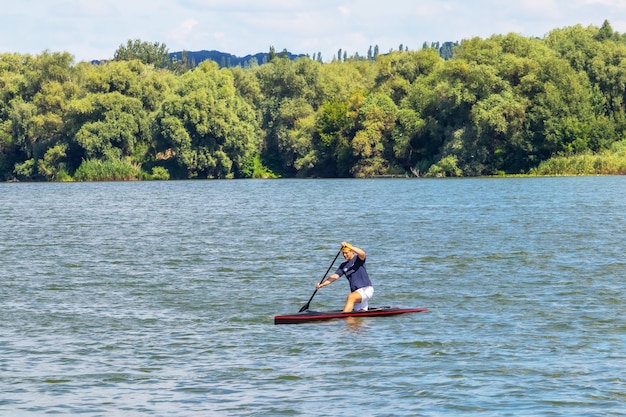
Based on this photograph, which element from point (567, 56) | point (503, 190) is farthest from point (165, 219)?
point (567, 56)

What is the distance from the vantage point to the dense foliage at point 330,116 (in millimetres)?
104250

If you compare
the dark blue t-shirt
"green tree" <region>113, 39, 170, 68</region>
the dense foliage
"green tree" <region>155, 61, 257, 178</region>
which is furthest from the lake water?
"green tree" <region>113, 39, 170, 68</region>

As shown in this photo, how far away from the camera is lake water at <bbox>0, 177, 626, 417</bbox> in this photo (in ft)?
56.5

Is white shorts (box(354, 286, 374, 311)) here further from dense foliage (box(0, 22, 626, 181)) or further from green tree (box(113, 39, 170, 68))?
green tree (box(113, 39, 170, 68))

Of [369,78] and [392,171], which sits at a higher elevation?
[369,78]

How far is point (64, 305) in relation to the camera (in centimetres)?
2734

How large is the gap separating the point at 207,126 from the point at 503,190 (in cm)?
4030

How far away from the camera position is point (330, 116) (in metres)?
119

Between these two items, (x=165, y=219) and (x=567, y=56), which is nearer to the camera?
(x=165, y=219)

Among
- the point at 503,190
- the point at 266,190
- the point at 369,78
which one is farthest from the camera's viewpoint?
the point at 369,78

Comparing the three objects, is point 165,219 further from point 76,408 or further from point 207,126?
point 207,126

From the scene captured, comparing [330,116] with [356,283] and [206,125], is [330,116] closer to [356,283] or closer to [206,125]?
[206,125]

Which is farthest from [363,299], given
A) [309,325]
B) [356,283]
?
[309,325]

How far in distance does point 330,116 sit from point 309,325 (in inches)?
3774
